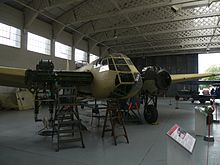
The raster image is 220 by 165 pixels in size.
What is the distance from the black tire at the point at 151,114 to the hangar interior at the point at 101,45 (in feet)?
1.46

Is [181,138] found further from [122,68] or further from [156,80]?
[156,80]

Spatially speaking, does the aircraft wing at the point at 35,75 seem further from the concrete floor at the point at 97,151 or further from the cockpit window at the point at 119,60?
the concrete floor at the point at 97,151

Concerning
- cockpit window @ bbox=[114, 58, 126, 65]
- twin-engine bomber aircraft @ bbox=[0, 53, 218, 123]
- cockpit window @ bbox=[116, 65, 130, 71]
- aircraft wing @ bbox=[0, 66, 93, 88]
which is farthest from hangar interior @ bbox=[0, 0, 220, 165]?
cockpit window @ bbox=[114, 58, 126, 65]

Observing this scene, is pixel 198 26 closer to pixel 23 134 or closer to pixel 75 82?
pixel 75 82

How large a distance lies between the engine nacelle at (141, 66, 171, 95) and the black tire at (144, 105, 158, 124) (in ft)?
2.64

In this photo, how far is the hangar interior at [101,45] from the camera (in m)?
4.76

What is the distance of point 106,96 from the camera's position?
24.0 feet

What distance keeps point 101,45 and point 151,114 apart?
22090 mm

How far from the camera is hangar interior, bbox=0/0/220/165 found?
4758mm

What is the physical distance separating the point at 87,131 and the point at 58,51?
49.2ft

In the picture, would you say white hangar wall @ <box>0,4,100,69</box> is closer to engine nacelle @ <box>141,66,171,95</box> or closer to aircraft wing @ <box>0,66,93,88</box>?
aircraft wing @ <box>0,66,93,88</box>

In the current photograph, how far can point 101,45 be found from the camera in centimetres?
2939

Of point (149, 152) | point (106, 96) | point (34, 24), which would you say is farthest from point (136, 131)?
point (34, 24)

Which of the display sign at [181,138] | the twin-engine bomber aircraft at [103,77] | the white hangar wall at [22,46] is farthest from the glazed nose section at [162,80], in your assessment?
the white hangar wall at [22,46]
